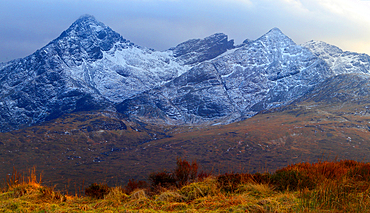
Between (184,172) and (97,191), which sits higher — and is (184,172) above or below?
below

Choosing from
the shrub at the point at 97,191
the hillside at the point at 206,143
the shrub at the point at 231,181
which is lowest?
the hillside at the point at 206,143

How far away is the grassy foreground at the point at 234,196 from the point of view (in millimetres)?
6164

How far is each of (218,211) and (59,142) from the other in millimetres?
147960

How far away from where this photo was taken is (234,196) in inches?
303

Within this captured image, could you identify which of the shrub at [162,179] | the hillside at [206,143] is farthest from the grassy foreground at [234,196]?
the hillside at [206,143]

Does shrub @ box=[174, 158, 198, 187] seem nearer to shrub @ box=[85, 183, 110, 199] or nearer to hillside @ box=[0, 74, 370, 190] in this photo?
shrub @ box=[85, 183, 110, 199]

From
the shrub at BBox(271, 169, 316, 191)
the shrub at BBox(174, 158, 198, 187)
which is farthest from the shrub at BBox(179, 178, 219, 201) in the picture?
the shrub at BBox(174, 158, 198, 187)

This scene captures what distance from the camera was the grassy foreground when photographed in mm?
6164

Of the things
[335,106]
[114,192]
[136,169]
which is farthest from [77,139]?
[114,192]

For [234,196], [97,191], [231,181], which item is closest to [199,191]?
[234,196]

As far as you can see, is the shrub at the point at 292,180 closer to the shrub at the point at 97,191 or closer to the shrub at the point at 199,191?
the shrub at the point at 199,191

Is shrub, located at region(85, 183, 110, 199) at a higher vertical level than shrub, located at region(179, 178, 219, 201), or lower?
higher

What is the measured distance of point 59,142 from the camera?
139m

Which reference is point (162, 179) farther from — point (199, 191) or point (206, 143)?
point (206, 143)
